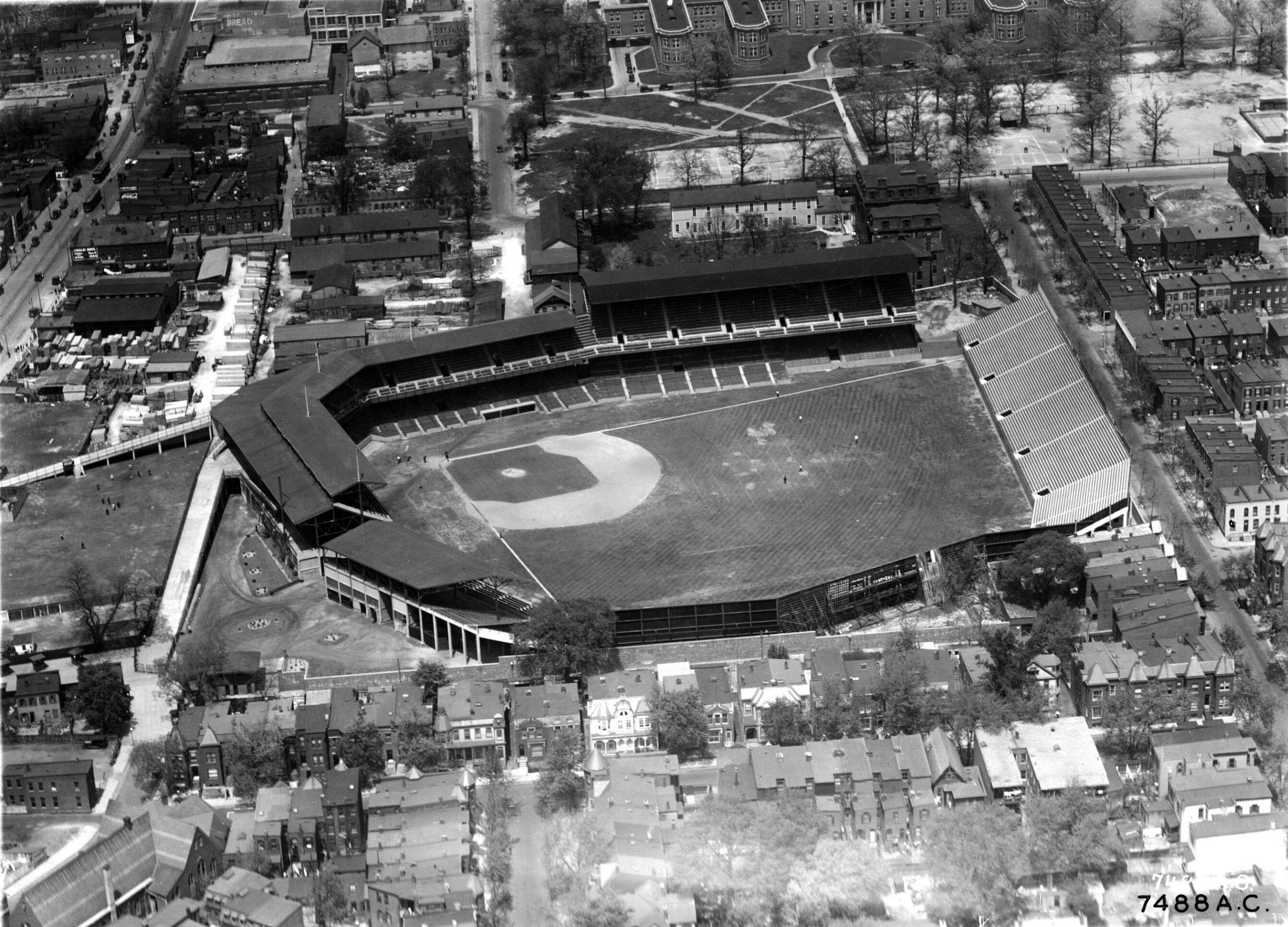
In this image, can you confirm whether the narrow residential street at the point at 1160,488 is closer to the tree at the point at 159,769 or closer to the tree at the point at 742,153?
the tree at the point at 742,153

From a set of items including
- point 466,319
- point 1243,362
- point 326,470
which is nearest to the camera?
point 326,470

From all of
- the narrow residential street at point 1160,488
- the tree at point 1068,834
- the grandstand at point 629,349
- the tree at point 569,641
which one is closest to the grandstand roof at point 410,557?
the tree at point 569,641

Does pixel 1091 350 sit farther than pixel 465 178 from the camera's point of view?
No

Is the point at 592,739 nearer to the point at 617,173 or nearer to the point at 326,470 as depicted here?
the point at 326,470

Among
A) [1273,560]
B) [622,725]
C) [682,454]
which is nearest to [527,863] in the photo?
[622,725]

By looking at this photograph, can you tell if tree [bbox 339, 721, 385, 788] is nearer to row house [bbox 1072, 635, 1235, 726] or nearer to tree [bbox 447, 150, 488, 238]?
row house [bbox 1072, 635, 1235, 726]

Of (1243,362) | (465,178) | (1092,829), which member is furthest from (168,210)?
(1092,829)
